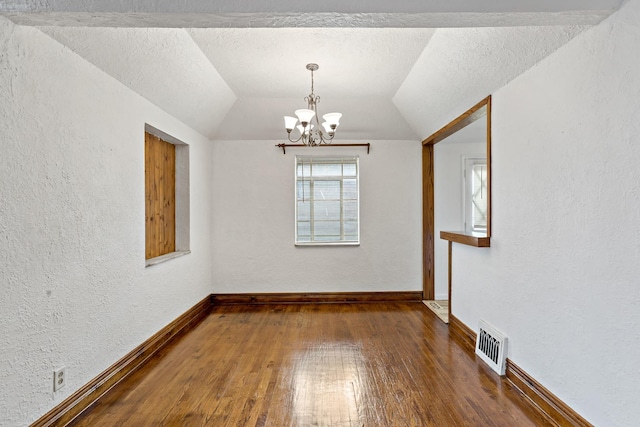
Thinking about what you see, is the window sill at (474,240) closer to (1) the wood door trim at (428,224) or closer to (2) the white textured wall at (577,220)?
(2) the white textured wall at (577,220)

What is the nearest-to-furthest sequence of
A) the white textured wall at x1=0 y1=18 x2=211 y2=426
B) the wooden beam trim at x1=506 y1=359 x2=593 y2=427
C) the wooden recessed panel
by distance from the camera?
the white textured wall at x1=0 y1=18 x2=211 y2=426
the wooden beam trim at x1=506 y1=359 x2=593 y2=427
the wooden recessed panel

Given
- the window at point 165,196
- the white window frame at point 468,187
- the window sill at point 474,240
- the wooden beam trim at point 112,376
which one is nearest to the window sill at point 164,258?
the window at point 165,196

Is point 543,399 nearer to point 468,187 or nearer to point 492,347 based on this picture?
point 492,347

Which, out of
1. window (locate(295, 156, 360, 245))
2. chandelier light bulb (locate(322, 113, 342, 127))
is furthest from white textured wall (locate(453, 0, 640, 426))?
window (locate(295, 156, 360, 245))

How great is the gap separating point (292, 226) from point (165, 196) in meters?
1.66

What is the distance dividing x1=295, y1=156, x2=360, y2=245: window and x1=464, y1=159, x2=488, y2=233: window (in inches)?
59.2

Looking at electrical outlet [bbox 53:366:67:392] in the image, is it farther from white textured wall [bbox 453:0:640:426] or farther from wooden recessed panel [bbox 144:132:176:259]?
white textured wall [bbox 453:0:640:426]

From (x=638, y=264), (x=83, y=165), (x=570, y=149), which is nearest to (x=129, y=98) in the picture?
(x=83, y=165)

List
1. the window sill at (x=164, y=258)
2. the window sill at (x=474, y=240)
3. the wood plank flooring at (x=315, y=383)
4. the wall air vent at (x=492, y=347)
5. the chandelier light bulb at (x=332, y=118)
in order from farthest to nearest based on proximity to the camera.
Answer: the chandelier light bulb at (x=332, y=118) < the window sill at (x=164, y=258) < the window sill at (x=474, y=240) < the wall air vent at (x=492, y=347) < the wood plank flooring at (x=315, y=383)

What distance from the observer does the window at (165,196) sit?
10.9ft

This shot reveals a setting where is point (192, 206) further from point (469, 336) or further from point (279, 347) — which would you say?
point (469, 336)

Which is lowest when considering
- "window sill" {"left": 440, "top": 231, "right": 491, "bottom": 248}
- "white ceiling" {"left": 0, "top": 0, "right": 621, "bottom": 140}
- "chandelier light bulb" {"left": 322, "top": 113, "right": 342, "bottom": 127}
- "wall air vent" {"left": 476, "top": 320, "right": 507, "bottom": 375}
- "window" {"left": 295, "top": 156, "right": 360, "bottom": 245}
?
"wall air vent" {"left": 476, "top": 320, "right": 507, "bottom": 375}

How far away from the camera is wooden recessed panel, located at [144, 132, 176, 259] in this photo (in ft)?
10.9

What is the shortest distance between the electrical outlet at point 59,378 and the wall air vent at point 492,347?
9.15ft
